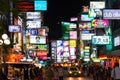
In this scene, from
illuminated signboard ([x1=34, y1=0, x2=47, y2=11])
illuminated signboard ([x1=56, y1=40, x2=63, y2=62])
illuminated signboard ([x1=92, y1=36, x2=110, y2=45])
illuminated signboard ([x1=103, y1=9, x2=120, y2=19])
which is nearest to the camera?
illuminated signboard ([x1=103, y1=9, x2=120, y2=19])

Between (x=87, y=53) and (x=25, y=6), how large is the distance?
58.3 metres

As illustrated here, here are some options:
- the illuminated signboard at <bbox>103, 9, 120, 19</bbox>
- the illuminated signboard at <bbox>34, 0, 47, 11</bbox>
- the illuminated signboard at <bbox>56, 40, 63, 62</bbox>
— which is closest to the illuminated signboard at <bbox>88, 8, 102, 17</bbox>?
the illuminated signboard at <bbox>34, 0, 47, 11</bbox>

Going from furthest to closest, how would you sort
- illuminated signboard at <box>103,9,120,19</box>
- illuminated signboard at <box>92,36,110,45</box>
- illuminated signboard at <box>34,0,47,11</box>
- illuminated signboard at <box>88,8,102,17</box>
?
1. illuminated signboard at <box>34,0,47,11</box>
2. illuminated signboard at <box>92,36,110,45</box>
3. illuminated signboard at <box>88,8,102,17</box>
4. illuminated signboard at <box>103,9,120,19</box>

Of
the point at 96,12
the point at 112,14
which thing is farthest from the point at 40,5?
the point at 112,14

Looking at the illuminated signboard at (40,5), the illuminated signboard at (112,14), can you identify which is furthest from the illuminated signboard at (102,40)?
the illuminated signboard at (112,14)

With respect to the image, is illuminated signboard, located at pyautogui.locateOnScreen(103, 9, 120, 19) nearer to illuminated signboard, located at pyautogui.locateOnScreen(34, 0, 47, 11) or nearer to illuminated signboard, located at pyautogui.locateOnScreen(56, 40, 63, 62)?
illuminated signboard, located at pyautogui.locateOnScreen(34, 0, 47, 11)

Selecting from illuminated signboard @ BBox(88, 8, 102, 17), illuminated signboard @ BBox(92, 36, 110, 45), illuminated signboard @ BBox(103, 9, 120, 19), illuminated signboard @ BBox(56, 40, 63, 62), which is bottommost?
illuminated signboard @ BBox(56, 40, 63, 62)

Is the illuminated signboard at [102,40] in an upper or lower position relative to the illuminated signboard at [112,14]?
lower

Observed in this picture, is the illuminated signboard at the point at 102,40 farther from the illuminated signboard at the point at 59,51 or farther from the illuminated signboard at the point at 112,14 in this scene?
the illuminated signboard at the point at 59,51

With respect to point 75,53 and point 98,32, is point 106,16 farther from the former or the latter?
point 75,53

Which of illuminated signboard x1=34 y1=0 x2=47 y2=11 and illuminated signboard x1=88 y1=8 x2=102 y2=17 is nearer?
illuminated signboard x1=88 y1=8 x2=102 y2=17

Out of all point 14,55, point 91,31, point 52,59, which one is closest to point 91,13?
point 14,55

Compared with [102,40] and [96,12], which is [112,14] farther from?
[96,12]

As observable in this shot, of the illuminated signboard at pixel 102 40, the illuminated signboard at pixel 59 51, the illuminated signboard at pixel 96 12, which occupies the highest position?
the illuminated signboard at pixel 96 12
